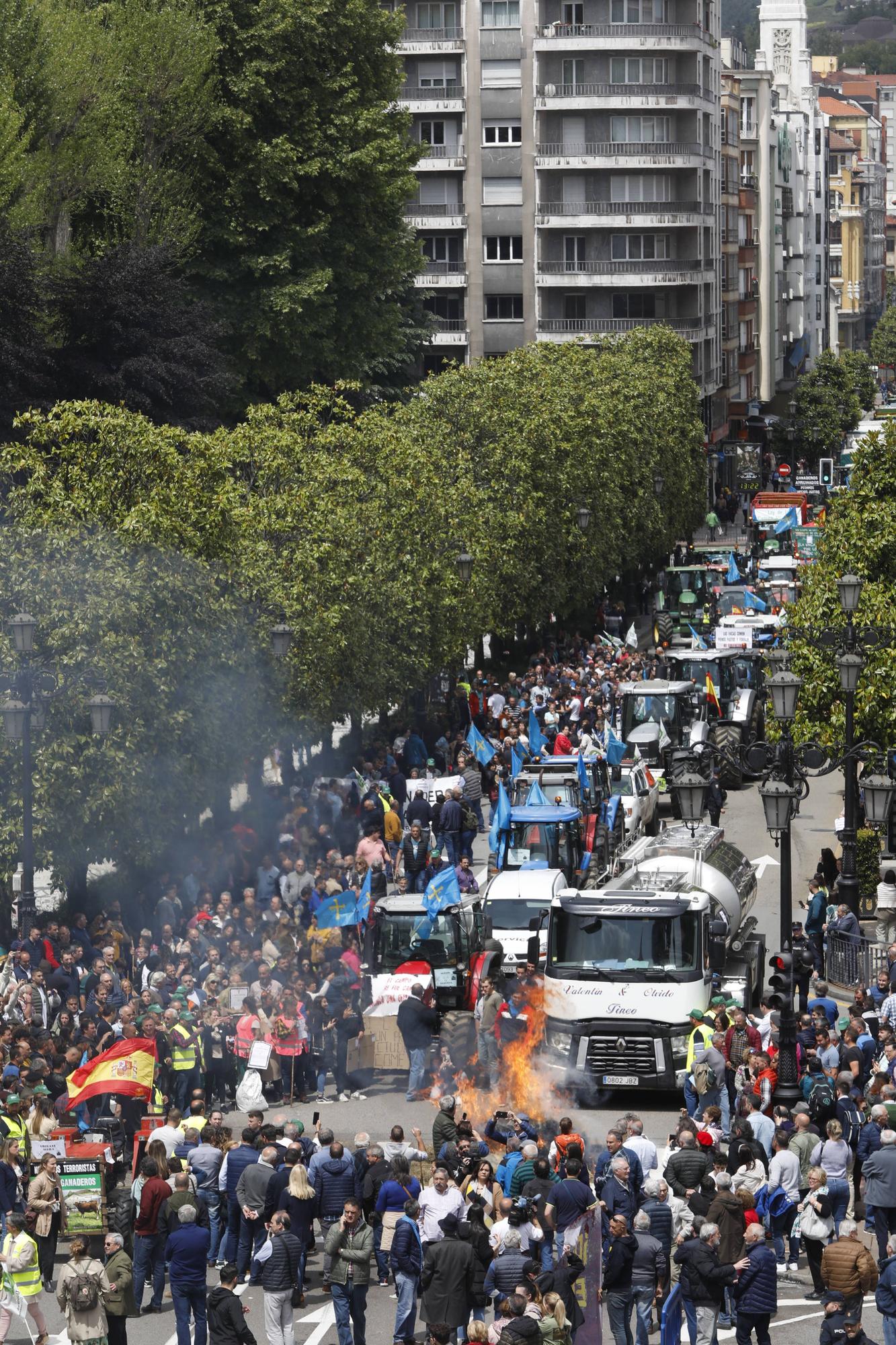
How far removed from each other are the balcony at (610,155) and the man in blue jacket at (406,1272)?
78.1 metres

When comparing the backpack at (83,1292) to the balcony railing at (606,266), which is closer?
the backpack at (83,1292)

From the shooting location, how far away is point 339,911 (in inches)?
1134

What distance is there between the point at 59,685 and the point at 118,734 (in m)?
1.02

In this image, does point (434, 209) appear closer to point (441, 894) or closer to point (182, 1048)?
point (441, 894)

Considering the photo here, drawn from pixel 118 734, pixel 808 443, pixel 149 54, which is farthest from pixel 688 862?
pixel 808 443

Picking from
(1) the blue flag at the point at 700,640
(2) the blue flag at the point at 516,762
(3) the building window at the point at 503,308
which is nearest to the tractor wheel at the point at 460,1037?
(2) the blue flag at the point at 516,762

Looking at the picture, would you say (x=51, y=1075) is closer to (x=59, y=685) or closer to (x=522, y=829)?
(x=59, y=685)

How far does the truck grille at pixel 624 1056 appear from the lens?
80.9 ft

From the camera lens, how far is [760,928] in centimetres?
3419

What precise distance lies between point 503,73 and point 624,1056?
7440 cm

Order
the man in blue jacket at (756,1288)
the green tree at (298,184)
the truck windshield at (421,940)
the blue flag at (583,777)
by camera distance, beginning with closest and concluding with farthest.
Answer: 1. the man in blue jacket at (756,1288)
2. the truck windshield at (421,940)
3. the blue flag at (583,777)
4. the green tree at (298,184)

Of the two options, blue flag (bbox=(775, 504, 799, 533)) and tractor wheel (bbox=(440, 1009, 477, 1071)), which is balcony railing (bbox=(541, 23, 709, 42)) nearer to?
blue flag (bbox=(775, 504, 799, 533))

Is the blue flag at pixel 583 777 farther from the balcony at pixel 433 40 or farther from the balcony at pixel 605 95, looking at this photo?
the balcony at pixel 433 40

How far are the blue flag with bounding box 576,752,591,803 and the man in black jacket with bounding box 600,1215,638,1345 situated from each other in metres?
20.0
